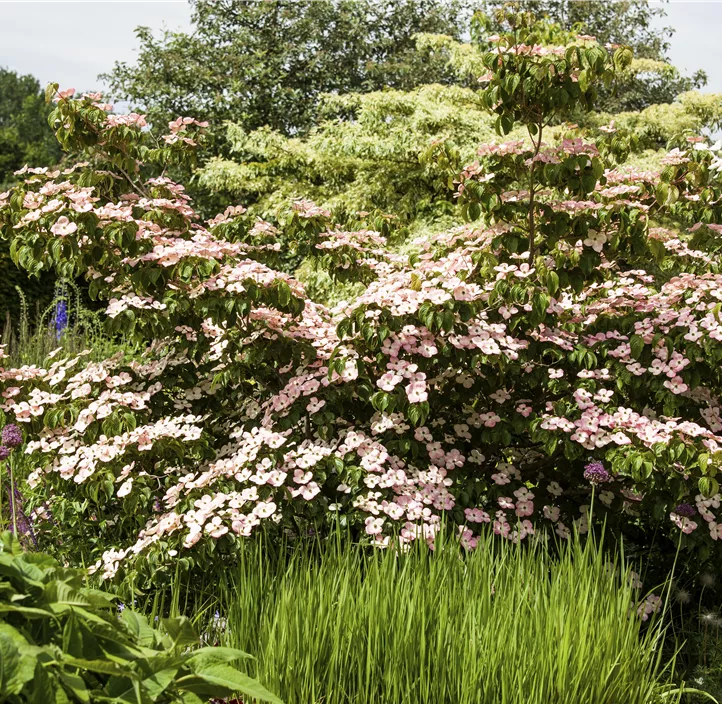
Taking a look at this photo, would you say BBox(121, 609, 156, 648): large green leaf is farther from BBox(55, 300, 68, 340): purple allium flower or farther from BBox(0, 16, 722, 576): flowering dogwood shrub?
BBox(55, 300, 68, 340): purple allium flower

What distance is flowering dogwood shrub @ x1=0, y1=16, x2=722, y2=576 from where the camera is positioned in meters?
3.20

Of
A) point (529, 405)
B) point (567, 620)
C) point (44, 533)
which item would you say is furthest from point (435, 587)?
point (44, 533)

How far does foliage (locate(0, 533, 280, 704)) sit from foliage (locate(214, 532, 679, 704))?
3.08 ft

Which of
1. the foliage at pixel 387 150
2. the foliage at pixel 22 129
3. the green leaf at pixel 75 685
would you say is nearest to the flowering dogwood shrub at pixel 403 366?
the green leaf at pixel 75 685

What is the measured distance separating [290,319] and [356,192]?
532 centimetres

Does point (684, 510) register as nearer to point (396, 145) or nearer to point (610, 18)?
point (396, 145)

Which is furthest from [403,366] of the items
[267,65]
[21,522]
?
[267,65]

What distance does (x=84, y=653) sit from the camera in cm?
107

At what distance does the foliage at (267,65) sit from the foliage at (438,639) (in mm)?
11696

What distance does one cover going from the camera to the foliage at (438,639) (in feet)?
6.69

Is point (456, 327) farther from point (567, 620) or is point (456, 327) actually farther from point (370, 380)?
point (567, 620)

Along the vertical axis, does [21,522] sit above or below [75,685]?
below

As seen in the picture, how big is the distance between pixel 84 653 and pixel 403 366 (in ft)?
7.41

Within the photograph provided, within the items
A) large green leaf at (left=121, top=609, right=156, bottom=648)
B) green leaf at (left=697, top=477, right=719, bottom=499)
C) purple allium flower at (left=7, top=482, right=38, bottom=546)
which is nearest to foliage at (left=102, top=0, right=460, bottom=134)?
purple allium flower at (left=7, top=482, right=38, bottom=546)
